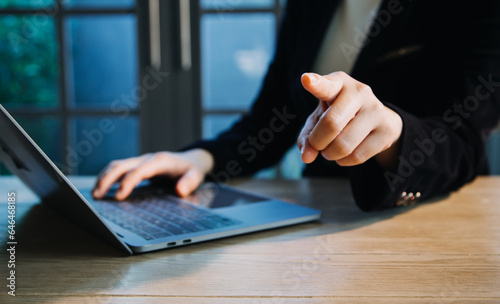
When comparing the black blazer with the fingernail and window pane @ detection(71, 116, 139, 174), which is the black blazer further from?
window pane @ detection(71, 116, 139, 174)

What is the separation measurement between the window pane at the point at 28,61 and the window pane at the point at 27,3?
0.04 m

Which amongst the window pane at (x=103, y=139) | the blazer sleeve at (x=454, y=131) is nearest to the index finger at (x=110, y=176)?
the blazer sleeve at (x=454, y=131)

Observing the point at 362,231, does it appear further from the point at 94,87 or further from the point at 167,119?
the point at 94,87

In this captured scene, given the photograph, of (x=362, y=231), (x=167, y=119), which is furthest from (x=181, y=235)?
(x=167, y=119)

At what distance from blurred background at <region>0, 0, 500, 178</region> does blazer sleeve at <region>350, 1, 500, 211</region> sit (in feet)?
3.63

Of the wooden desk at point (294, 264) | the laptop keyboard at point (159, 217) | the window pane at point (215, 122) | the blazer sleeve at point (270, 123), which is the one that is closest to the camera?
the wooden desk at point (294, 264)

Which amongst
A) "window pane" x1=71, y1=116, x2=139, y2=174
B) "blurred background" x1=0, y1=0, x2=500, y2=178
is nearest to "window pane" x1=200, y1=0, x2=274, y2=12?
"blurred background" x1=0, y1=0, x2=500, y2=178

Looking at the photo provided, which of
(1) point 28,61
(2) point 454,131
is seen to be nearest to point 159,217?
(2) point 454,131

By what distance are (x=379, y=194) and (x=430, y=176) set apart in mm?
90

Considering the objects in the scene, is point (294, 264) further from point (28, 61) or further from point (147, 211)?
point (28, 61)

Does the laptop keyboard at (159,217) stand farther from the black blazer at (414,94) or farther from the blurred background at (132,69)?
the blurred background at (132,69)

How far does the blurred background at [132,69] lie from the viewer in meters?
1.87

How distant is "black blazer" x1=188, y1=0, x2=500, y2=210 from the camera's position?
62 cm

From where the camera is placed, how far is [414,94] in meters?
0.89
